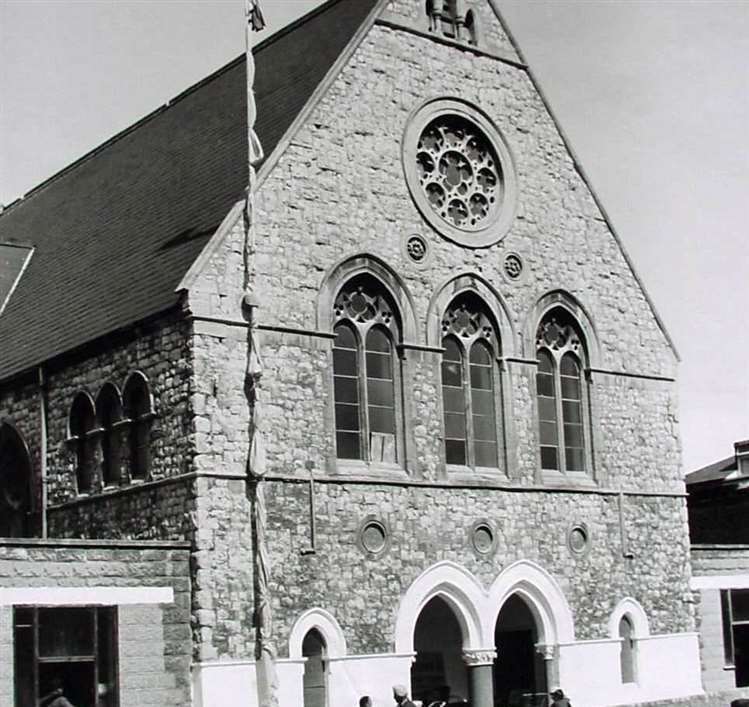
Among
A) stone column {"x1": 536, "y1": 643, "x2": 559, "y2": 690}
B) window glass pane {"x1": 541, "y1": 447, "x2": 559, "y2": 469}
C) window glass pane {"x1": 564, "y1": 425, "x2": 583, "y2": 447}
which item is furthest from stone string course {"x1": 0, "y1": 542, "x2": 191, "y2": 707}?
window glass pane {"x1": 564, "y1": 425, "x2": 583, "y2": 447}

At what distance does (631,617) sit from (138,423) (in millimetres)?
10988

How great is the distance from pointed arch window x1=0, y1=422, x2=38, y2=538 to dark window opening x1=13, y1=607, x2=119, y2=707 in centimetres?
652

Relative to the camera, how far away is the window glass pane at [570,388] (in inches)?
1209

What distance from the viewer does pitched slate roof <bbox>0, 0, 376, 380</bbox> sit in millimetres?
27453

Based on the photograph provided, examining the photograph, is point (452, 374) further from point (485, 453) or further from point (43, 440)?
point (43, 440)

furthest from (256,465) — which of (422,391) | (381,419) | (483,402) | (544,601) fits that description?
(544,601)

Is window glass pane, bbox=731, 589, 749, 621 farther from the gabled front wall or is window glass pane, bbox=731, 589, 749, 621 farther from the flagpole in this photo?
the flagpole

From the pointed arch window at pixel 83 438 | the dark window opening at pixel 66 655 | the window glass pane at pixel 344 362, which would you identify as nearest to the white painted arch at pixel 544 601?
the window glass pane at pixel 344 362

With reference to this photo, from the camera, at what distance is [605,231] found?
105 ft

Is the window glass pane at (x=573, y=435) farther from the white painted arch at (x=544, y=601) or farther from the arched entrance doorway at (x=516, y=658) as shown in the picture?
the arched entrance doorway at (x=516, y=658)

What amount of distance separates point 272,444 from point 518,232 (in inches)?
304

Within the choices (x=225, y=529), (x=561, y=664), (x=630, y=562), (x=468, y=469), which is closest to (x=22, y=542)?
(x=225, y=529)

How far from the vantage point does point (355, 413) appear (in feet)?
88.7

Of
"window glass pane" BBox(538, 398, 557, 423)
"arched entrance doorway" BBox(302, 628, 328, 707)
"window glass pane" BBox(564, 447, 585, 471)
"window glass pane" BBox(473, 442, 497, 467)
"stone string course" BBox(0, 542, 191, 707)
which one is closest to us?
"stone string course" BBox(0, 542, 191, 707)
